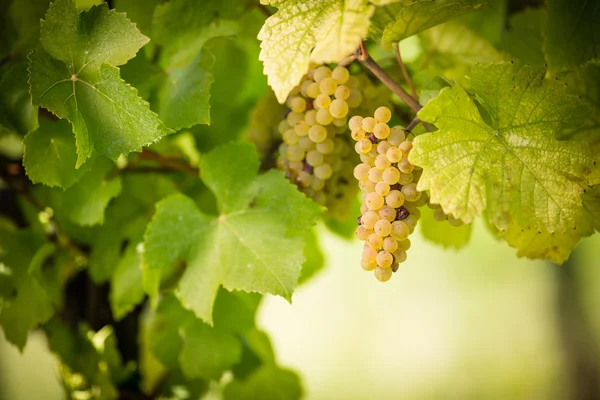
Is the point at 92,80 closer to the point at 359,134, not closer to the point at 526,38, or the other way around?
the point at 359,134

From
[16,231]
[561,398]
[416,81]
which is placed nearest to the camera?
[416,81]

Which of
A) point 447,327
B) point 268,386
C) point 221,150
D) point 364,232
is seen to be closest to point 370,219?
point 364,232

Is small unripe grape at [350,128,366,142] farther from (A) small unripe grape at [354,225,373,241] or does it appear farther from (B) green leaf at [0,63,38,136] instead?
(B) green leaf at [0,63,38,136]

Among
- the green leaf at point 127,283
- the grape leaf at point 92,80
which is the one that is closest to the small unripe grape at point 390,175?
the grape leaf at point 92,80

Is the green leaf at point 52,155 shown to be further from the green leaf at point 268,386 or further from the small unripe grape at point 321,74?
the green leaf at point 268,386

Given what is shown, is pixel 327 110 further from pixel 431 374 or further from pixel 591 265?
pixel 591 265

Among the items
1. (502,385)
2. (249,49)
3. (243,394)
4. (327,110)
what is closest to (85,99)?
(327,110)
